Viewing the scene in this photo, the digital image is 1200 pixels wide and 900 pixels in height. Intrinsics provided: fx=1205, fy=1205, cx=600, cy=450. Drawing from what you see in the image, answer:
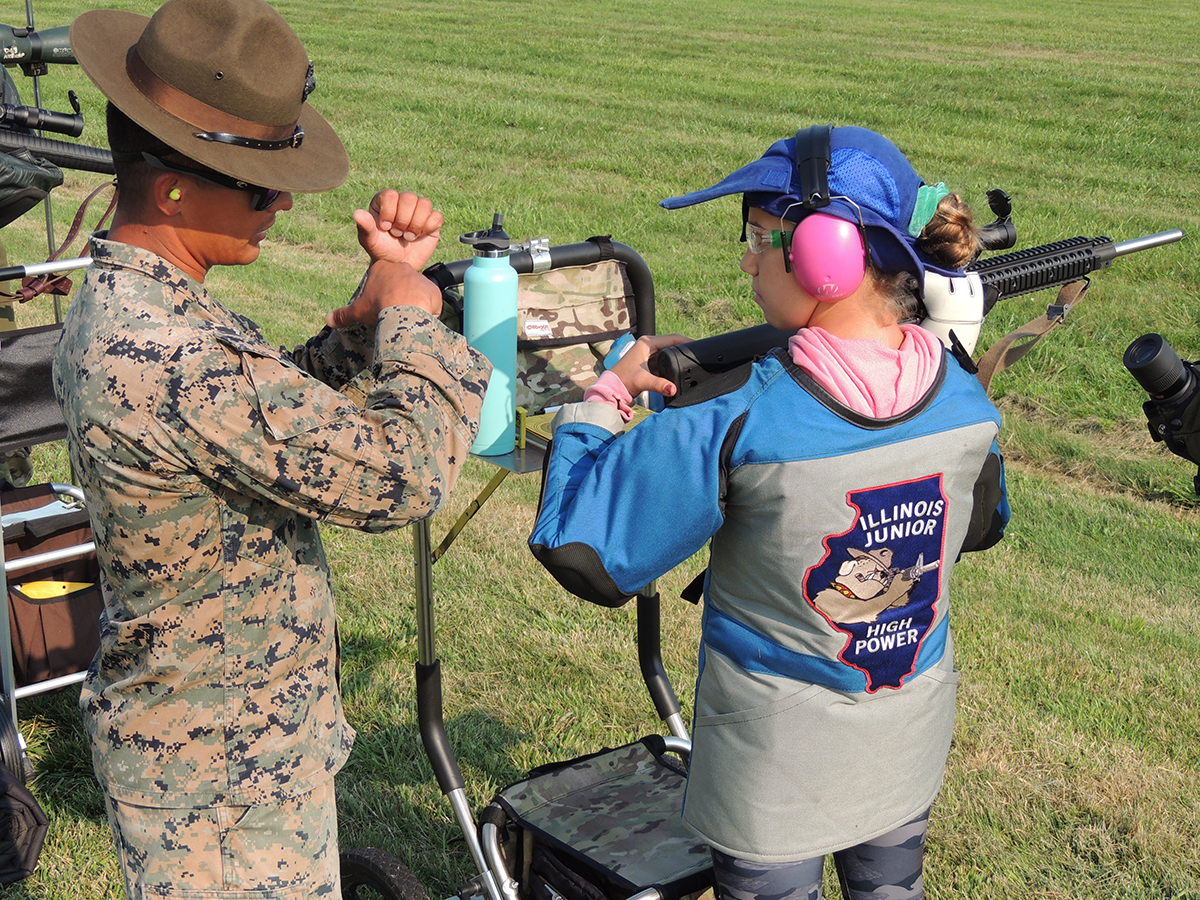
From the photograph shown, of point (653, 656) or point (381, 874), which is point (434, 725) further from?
point (653, 656)

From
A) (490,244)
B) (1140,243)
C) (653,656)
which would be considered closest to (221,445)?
(490,244)

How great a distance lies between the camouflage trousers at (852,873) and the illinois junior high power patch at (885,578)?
0.37m

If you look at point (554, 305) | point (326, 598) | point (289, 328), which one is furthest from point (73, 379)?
point (289, 328)

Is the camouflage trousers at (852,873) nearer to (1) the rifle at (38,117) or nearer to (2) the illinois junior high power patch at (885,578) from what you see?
(2) the illinois junior high power patch at (885,578)

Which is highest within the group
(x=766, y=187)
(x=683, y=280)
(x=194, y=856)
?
(x=766, y=187)

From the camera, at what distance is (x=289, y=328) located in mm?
8484

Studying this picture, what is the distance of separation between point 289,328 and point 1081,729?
599 centimetres

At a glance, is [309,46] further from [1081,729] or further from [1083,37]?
[1081,729]

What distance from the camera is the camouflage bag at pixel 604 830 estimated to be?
2994 mm

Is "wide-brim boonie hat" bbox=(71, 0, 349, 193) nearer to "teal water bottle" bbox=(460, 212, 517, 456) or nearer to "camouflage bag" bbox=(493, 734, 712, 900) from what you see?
"teal water bottle" bbox=(460, 212, 517, 456)

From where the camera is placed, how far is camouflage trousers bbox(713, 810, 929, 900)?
7.69ft

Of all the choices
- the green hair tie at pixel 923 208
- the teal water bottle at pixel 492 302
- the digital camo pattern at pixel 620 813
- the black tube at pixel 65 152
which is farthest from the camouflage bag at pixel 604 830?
the black tube at pixel 65 152

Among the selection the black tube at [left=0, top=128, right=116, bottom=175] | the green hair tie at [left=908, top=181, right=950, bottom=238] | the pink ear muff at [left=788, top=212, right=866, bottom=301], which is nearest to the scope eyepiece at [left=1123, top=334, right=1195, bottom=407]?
the green hair tie at [left=908, top=181, right=950, bottom=238]

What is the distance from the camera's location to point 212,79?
199 cm
